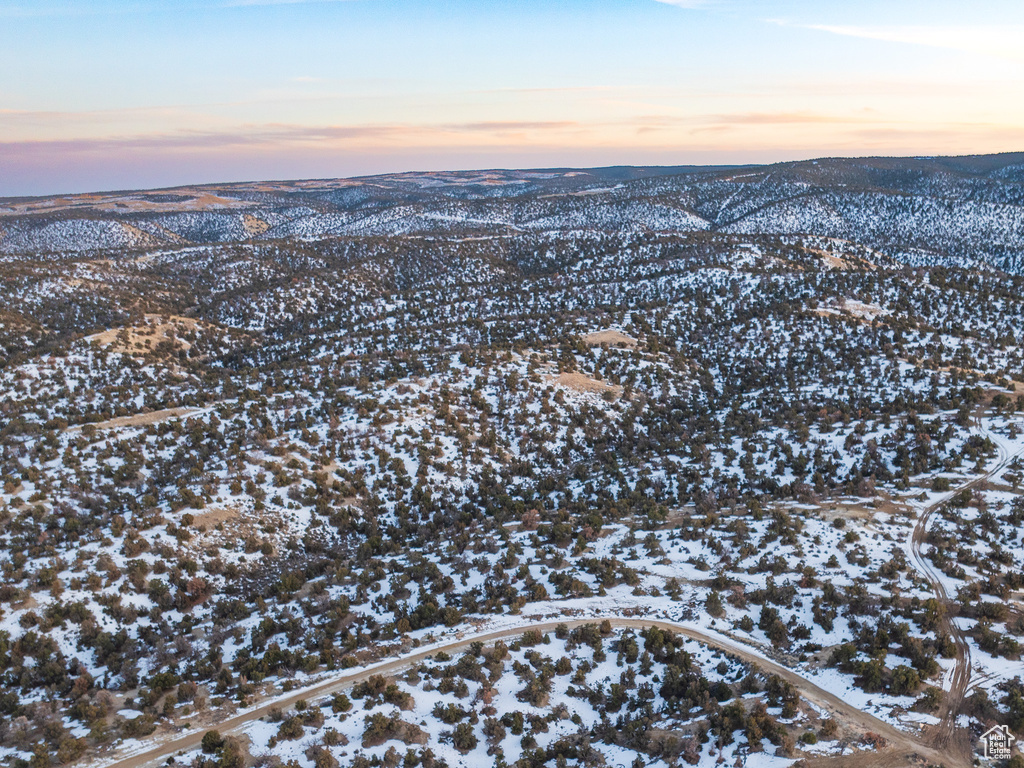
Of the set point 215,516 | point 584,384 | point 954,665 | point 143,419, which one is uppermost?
point 143,419

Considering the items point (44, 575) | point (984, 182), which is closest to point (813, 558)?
point (44, 575)

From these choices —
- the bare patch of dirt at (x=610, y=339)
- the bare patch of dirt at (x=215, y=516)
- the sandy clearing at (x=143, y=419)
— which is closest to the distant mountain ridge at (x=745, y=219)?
the bare patch of dirt at (x=610, y=339)

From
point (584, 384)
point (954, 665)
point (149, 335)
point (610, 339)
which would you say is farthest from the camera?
point (149, 335)

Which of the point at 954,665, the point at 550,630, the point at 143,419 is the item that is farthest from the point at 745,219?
the point at 550,630

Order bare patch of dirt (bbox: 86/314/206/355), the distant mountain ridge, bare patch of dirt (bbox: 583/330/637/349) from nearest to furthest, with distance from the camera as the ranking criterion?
bare patch of dirt (bbox: 86/314/206/355)
bare patch of dirt (bbox: 583/330/637/349)
the distant mountain ridge

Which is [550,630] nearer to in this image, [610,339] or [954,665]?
[954,665]

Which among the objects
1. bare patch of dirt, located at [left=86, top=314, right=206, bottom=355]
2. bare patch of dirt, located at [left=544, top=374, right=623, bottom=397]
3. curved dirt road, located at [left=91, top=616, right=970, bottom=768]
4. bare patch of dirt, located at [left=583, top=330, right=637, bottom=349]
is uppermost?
bare patch of dirt, located at [left=86, top=314, right=206, bottom=355]

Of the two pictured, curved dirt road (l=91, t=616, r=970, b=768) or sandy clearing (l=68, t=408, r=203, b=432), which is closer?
curved dirt road (l=91, t=616, r=970, b=768)

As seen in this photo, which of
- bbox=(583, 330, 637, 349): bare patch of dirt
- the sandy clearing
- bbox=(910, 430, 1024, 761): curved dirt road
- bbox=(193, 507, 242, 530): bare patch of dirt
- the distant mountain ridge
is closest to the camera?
bbox=(910, 430, 1024, 761): curved dirt road

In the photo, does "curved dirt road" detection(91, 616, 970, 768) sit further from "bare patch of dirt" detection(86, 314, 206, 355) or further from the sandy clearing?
"bare patch of dirt" detection(86, 314, 206, 355)

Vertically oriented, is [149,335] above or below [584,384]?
above

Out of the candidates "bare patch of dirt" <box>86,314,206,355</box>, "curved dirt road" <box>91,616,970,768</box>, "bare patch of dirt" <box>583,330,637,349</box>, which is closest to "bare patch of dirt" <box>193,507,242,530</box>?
"curved dirt road" <box>91,616,970,768</box>
